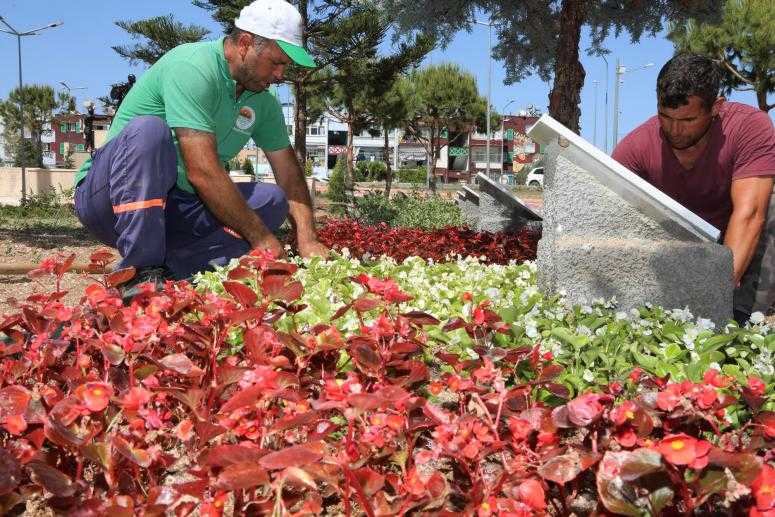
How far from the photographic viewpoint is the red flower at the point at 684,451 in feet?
3.47

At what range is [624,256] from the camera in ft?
8.75

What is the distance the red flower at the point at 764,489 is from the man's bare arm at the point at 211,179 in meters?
2.29

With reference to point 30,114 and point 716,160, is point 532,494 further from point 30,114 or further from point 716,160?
point 30,114

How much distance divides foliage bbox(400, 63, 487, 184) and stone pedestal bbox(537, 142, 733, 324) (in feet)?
120

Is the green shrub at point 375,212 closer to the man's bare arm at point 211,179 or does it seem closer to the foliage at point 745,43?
the man's bare arm at point 211,179

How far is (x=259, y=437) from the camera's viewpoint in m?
1.39

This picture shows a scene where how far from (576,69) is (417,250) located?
454cm

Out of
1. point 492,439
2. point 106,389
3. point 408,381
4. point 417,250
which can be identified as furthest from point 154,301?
point 417,250

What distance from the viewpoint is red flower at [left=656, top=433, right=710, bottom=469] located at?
106 cm

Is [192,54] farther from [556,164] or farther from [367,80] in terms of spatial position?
[367,80]

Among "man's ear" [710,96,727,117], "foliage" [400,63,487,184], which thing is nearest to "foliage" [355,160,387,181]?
"foliage" [400,63,487,184]

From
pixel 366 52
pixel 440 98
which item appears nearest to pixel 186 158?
pixel 366 52

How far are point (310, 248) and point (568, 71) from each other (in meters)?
5.54

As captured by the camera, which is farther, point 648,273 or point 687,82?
point 687,82
